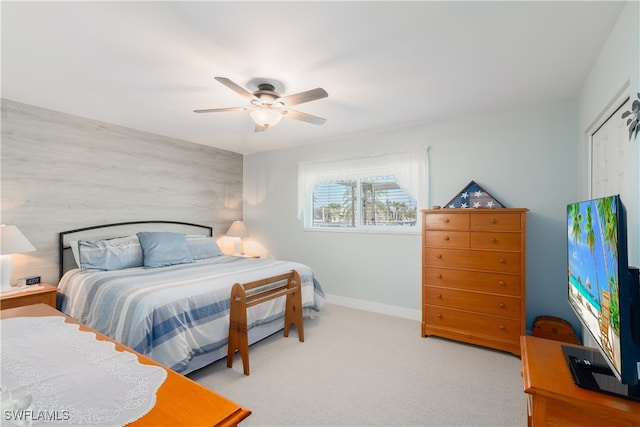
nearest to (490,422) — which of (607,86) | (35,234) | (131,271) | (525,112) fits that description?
(607,86)

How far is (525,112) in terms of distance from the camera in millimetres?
3031

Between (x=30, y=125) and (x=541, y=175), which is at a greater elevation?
(x=30, y=125)

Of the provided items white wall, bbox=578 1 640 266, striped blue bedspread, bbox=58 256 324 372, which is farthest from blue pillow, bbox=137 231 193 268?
white wall, bbox=578 1 640 266

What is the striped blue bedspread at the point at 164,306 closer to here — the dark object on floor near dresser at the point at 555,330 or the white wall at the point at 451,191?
the white wall at the point at 451,191

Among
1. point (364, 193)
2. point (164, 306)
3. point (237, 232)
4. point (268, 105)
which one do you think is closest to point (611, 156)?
point (268, 105)

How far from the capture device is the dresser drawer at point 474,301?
2.71 meters

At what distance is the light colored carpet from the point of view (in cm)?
191

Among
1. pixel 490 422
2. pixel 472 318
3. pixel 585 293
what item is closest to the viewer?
pixel 585 293

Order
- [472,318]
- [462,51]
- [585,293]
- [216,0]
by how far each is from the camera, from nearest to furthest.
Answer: [585,293] < [216,0] < [462,51] < [472,318]

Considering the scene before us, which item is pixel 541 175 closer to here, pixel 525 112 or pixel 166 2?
pixel 525 112

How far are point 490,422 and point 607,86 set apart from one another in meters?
2.21

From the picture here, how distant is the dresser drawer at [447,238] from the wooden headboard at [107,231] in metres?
3.27

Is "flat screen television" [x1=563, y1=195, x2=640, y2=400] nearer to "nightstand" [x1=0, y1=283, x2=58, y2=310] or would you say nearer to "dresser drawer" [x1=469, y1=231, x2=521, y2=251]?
"dresser drawer" [x1=469, y1=231, x2=521, y2=251]

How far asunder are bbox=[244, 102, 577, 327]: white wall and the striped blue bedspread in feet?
4.29
